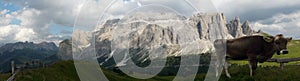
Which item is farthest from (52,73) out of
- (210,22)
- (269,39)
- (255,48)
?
(269,39)

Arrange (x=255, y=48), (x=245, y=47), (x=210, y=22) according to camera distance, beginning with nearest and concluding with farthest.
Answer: (x=210, y=22) → (x=255, y=48) → (x=245, y=47)

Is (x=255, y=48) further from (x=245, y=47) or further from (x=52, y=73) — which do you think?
(x=52, y=73)

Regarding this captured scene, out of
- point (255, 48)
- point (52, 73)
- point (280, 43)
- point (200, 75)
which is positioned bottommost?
point (200, 75)

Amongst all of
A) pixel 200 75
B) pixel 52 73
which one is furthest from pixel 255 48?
pixel 52 73

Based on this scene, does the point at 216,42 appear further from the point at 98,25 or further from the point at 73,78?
the point at 73,78

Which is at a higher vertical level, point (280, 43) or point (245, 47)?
point (280, 43)

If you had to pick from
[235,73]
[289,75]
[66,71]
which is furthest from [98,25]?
[66,71]

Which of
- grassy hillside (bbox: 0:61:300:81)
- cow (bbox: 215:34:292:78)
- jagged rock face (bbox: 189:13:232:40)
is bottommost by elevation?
grassy hillside (bbox: 0:61:300:81)

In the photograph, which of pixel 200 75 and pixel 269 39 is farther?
pixel 200 75

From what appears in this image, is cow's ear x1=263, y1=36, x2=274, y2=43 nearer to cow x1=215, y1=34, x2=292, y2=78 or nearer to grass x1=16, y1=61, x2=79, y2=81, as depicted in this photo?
cow x1=215, y1=34, x2=292, y2=78

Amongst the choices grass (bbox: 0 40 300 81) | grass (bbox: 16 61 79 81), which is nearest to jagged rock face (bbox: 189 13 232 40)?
grass (bbox: 0 40 300 81)

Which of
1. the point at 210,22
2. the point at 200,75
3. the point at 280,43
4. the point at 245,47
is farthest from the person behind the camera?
the point at 200,75
